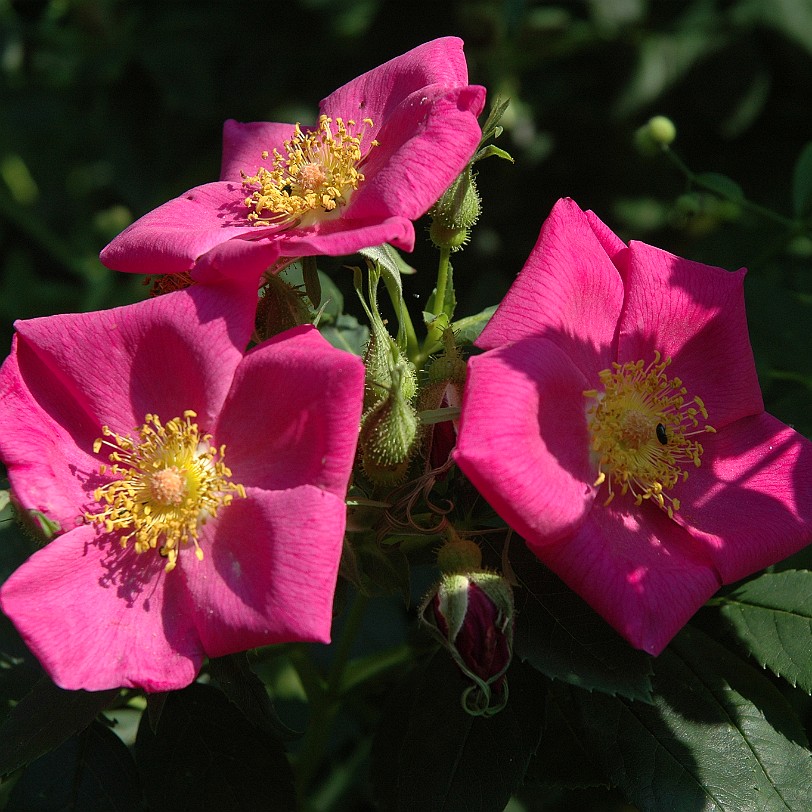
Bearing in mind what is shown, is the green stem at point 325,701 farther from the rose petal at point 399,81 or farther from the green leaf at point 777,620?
the rose petal at point 399,81

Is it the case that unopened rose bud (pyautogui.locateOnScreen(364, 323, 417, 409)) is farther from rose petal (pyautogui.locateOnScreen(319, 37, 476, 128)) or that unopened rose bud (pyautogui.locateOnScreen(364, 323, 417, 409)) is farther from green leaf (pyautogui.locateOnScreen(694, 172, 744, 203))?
green leaf (pyautogui.locateOnScreen(694, 172, 744, 203))

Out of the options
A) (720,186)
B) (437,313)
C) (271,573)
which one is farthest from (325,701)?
(720,186)

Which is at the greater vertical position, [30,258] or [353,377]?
[353,377]

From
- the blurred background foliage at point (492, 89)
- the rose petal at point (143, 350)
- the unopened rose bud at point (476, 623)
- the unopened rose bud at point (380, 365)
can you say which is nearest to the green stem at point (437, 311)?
the unopened rose bud at point (380, 365)

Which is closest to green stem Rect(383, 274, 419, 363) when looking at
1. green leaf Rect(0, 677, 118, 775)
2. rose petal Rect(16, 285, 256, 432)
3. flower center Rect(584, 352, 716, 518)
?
rose petal Rect(16, 285, 256, 432)

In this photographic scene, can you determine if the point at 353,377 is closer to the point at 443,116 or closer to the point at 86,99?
the point at 443,116

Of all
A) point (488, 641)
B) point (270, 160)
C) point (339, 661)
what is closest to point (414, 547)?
point (488, 641)

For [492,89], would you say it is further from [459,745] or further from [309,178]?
[459,745]
